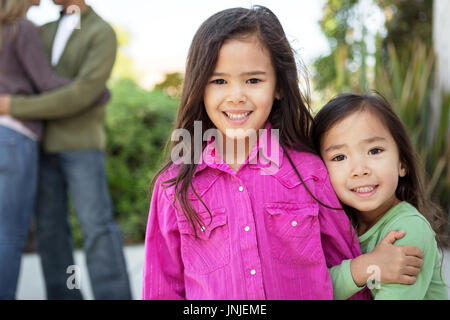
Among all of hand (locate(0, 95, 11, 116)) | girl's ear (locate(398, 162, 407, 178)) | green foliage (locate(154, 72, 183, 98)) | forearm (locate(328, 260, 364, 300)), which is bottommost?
forearm (locate(328, 260, 364, 300))

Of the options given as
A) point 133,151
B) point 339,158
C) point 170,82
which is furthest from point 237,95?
point 170,82

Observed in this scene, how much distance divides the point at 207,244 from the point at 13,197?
1227 mm

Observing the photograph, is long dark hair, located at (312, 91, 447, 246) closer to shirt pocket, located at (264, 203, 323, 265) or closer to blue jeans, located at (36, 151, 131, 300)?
shirt pocket, located at (264, 203, 323, 265)

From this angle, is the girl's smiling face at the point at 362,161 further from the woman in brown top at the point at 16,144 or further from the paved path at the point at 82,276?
the paved path at the point at 82,276

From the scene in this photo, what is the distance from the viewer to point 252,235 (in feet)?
5.63

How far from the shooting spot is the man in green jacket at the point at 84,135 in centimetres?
267

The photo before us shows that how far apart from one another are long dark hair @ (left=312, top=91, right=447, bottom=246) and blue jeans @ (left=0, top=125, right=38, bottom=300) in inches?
57.4

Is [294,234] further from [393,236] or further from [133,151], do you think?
[133,151]

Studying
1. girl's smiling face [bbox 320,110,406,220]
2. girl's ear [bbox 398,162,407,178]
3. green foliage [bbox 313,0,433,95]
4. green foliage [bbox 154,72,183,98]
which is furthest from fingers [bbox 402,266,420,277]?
green foliage [bbox 154,72,183,98]

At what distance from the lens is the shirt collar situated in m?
1.84

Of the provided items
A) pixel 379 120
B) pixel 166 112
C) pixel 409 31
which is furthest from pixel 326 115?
pixel 409 31

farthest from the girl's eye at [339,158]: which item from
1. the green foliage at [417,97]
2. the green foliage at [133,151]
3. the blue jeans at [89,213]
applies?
the green foliage at [133,151]

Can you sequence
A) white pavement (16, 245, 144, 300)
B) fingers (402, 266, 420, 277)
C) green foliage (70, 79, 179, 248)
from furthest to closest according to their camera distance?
green foliage (70, 79, 179, 248) < white pavement (16, 245, 144, 300) < fingers (402, 266, 420, 277)

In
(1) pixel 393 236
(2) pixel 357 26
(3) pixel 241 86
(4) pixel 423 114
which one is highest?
(2) pixel 357 26
